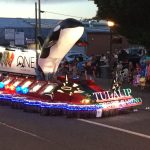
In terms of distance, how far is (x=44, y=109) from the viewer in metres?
18.5

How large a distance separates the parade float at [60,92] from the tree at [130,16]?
17.8 ft

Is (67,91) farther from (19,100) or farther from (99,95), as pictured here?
(19,100)

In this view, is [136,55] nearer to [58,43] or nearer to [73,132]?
[58,43]

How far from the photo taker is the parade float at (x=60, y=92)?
701 inches

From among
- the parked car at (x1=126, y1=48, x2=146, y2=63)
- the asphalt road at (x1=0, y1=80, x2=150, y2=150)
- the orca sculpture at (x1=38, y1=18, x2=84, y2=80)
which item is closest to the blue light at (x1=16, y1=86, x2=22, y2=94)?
the orca sculpture at (x1=38, y1=18, x2=84, y2=80)

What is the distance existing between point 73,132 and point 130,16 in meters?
13.8

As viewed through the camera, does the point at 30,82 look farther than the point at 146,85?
No

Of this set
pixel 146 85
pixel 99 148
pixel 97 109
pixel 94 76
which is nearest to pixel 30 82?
pixel 97 109

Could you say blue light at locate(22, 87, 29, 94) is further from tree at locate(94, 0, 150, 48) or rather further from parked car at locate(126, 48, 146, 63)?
parked car at locate(126, 48, 146, 63)

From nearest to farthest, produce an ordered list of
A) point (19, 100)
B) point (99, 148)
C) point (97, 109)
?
point (99, 148), point (97, 109), point (19, 100)

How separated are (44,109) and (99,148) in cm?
632

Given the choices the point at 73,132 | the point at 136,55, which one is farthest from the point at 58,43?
the point at 136,55

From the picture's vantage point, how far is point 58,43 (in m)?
21.4

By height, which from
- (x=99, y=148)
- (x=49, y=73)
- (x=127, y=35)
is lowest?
(x=99, y=148)
